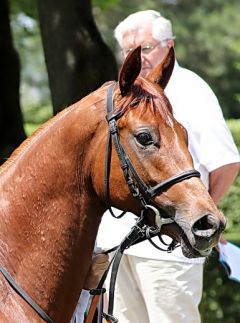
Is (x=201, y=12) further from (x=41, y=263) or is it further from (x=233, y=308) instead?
(x=41, y=263)

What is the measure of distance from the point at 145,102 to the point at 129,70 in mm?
151

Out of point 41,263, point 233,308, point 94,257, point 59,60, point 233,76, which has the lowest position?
point 233,76

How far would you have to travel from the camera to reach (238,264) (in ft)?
18.4

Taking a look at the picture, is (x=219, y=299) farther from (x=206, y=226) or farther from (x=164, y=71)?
(x=206, y=226)

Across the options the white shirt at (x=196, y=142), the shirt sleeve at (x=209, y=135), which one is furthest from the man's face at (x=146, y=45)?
the shirt sleeve at (x=209, y=135)

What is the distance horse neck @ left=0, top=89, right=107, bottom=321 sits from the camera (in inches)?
147

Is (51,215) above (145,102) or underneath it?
underneath

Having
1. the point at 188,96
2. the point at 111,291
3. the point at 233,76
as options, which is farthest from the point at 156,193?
the point at 233,76

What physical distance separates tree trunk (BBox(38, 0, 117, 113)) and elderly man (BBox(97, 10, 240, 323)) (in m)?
4.12

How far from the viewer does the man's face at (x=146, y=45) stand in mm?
5281

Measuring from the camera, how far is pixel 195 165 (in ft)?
17.0

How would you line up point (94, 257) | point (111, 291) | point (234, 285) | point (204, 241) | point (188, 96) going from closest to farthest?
1. point (204, 241)
2. point (94, 257)
3. point (111, 291)
4. point (188, 96)
5. point (234, 285)

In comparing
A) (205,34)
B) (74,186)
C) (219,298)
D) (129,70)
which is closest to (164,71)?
(129,70)

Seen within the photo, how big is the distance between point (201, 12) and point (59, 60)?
117ft
